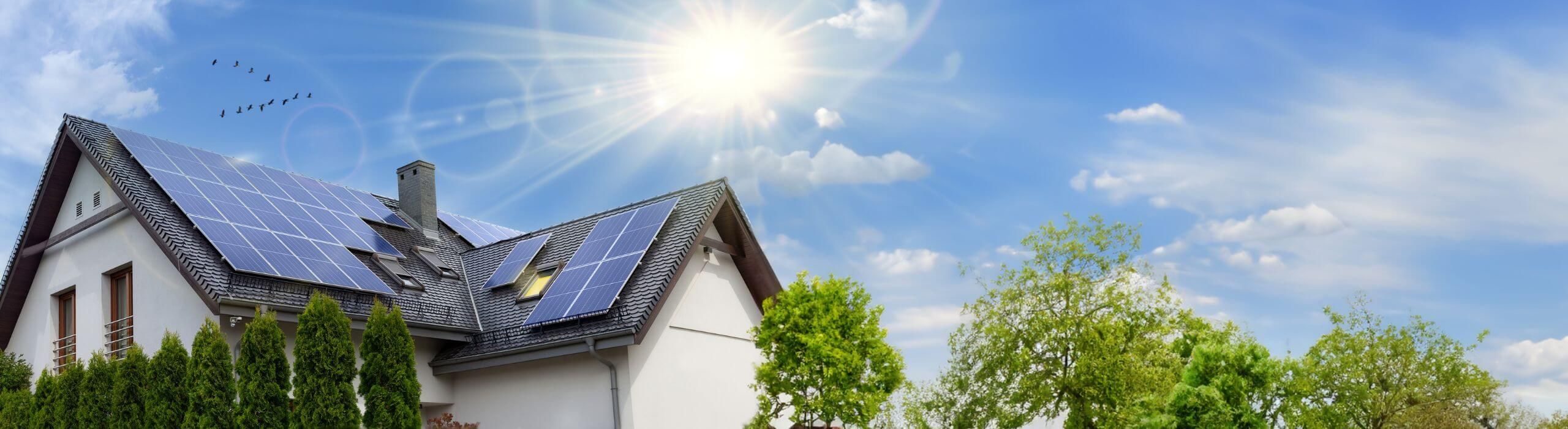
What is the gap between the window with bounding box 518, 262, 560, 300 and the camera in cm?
1953

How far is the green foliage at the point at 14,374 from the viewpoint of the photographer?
64.8 ft

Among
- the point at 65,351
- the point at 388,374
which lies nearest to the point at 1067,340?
the point at 388,374

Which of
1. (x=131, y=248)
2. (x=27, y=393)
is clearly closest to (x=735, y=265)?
(x=131, y=248)

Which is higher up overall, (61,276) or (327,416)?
(61,276)

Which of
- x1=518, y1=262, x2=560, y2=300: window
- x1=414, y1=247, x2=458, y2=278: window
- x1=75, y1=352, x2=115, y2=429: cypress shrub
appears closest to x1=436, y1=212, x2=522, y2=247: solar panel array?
x1=414, y1=247, x2=458, y2=278: window

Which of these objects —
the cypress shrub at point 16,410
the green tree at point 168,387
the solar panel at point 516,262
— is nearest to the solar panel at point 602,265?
the solar panel at point 516,262

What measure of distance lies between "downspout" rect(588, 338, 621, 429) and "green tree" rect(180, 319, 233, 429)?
5.33m

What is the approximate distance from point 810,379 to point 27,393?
14415 millimetres

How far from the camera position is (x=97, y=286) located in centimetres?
1897

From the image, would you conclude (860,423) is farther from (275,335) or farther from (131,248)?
(131,248)

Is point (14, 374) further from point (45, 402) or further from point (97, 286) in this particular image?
point (45, 402)

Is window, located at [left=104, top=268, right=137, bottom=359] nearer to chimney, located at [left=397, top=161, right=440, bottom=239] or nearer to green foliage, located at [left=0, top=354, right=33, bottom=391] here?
green foliage, located at [left=0, top=354, right=33, bottom=391]

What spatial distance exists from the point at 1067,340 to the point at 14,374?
73.0ft

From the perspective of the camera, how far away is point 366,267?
18922 millimetres
